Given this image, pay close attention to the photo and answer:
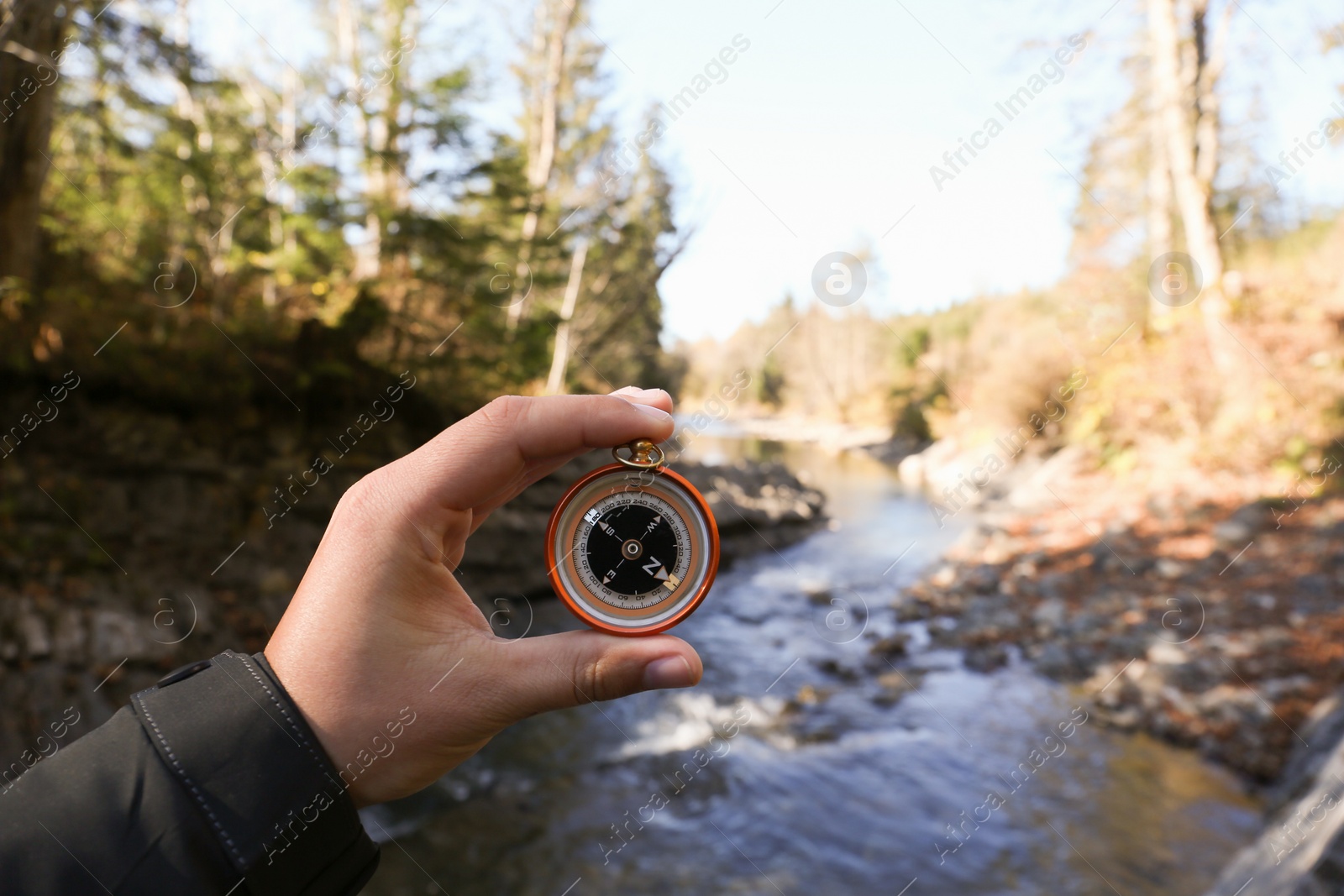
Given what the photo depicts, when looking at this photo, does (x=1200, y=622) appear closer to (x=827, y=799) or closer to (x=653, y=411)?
(x=827, y=799)

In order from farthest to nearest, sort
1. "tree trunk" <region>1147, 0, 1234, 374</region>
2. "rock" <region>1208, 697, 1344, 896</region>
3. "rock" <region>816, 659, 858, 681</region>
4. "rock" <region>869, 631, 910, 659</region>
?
"tree trunk" <region>1147, 0, 1234, 374</region> < "rock" <region>869, 631, 910, 659</region> < "rock" <region>816, 659, 858, 681</region> < "rock" <region>1208, 697, 1344, 896</region>

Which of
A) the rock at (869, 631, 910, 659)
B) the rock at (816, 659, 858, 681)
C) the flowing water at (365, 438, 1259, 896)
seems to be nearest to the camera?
the flowing water at (365, 438, 1259, 896)

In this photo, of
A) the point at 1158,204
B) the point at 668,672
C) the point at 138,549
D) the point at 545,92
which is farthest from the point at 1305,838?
the point at 1158,204

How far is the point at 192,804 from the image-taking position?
4.25ft

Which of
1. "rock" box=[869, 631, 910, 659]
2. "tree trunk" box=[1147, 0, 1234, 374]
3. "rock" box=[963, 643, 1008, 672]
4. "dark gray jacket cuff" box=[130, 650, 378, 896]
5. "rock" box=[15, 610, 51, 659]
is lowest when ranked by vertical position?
"rock" box=[963, 643, 1008, 672]

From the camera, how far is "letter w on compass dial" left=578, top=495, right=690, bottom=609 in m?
1.96

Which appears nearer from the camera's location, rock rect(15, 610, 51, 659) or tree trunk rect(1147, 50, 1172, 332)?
rock rect(15, 610, 51, 659)

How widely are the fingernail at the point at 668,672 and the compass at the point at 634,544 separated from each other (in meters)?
0.18

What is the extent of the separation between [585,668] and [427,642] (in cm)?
37

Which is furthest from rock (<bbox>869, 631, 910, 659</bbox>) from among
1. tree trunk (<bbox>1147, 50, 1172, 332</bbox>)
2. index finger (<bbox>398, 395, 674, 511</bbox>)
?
tree trunk (<bbox>1147, 50, 1172, 332</bbox>)

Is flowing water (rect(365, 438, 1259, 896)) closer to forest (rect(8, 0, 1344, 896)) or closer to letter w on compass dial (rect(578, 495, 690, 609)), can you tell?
forest (rect(8, 0, 1344, 896))

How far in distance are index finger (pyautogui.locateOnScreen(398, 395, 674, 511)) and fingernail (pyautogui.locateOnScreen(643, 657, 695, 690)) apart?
1.82ft

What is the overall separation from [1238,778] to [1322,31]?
8526mm

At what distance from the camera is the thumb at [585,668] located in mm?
1679
